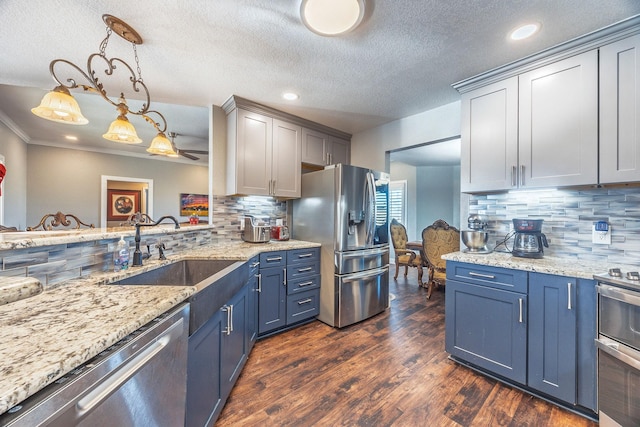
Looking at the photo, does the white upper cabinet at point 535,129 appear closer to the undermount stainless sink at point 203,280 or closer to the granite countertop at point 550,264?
the granite countertop at point 550,264

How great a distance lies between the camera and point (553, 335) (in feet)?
5.19

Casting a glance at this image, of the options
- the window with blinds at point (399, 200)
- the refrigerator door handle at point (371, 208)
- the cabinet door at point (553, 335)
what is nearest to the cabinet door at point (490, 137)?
the cabinet door at point (553, 335)

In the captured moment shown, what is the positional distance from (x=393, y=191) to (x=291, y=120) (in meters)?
3.96

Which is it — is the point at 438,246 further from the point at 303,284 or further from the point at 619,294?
the point at 619,294

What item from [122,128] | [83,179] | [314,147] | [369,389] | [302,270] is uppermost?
[314,147]

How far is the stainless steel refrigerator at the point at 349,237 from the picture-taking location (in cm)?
269

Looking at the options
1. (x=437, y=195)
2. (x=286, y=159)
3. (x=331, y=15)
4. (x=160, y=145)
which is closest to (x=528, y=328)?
(x=331, y=15)

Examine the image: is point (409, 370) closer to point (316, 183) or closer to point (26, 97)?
point (316, 183)

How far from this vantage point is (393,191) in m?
6.37

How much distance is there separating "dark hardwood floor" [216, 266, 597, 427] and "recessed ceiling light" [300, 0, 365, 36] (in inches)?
94.0

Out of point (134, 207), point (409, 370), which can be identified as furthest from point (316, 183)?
point (134, 207)

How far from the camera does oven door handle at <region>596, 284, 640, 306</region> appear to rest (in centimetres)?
126

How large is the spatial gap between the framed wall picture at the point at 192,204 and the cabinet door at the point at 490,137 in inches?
228

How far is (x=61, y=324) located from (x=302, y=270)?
206 centimetres
